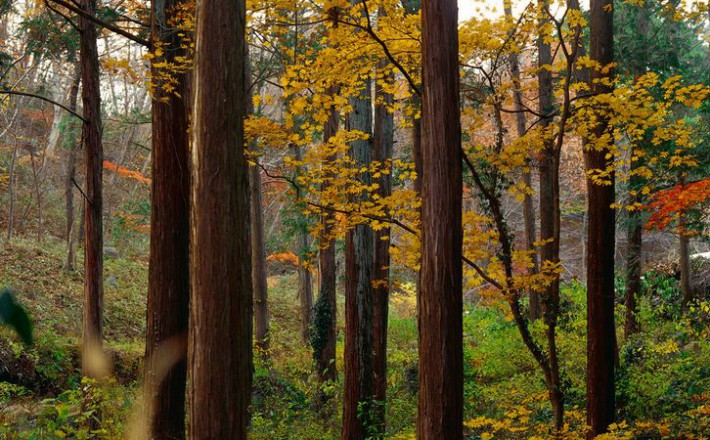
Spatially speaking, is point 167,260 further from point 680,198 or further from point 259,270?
point 680,198

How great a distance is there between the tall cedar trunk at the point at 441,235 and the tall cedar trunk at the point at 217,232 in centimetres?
144

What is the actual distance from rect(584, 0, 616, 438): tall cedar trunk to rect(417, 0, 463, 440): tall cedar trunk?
318 centimetres

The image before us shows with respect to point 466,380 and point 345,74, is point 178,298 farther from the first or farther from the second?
point 466,380

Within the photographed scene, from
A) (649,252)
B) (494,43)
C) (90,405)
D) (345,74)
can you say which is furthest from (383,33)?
(649,252)

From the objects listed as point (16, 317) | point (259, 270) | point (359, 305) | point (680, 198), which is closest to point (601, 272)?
point (359, 305)

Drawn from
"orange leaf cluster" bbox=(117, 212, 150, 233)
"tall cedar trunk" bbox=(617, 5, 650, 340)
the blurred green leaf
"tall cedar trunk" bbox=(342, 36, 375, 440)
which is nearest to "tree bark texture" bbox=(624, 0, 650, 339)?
"tall cedar trunk" bbox=(617, 5, 650, 340)

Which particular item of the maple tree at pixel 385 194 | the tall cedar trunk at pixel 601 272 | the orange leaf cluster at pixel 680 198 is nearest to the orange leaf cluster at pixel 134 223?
the maple tree at pixel 385 194

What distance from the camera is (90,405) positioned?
23.3 feet

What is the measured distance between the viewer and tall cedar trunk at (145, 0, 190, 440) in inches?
249

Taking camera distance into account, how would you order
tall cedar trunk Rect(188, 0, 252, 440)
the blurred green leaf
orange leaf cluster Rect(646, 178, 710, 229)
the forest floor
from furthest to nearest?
orange leaf cluster Rect(646, 178, 710, 229), the forest floor, tall cedar trunk Rect(188, 0, 252, 440), the blurred green leaf

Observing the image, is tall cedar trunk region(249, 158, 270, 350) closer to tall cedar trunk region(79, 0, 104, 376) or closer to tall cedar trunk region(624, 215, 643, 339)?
tall cedar trunk region(79, 0, 104, 376)

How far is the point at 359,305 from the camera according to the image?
854 cm

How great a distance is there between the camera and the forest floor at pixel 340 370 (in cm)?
779

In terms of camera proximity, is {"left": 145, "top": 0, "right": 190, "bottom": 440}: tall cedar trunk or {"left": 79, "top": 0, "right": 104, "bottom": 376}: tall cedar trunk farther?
{"left": 79, "top": 0, "right": 104, "bottom": 376}: tall cedar trunk
